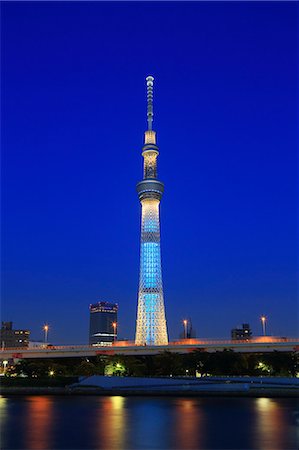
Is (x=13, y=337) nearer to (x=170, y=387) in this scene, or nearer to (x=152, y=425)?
(x=170, y=387)

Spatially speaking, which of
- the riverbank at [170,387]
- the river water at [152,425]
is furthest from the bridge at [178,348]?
the river water at [152,425]

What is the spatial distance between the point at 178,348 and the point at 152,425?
35958mm

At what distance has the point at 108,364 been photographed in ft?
212

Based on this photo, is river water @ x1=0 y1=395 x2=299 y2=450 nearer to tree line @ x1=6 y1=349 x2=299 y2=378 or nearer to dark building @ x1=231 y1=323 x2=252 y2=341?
tree line @ x1=6 y1=349 x2=299 y2=378

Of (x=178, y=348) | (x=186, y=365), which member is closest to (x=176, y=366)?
(x=186, y=365)

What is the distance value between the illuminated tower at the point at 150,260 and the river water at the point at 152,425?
47.7 meters

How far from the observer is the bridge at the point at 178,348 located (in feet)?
198

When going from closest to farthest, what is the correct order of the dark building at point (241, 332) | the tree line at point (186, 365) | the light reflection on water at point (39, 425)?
1. the light reflection on water at point (39, 425)
2. the tree line at point (186, 365)
3. the dark building at point (241, 332)

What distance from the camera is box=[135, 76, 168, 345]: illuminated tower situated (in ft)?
306

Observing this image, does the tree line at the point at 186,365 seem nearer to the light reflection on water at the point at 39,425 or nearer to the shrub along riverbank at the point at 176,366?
the shrub along riverbank at the point at 176,366

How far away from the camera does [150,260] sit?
97375 millimetres

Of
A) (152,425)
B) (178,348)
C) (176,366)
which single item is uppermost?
(178,348)

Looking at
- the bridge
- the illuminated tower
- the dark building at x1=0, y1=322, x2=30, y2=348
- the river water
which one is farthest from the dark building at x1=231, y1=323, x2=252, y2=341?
the river water

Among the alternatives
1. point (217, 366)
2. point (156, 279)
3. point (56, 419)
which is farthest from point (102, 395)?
point (156, 279)
